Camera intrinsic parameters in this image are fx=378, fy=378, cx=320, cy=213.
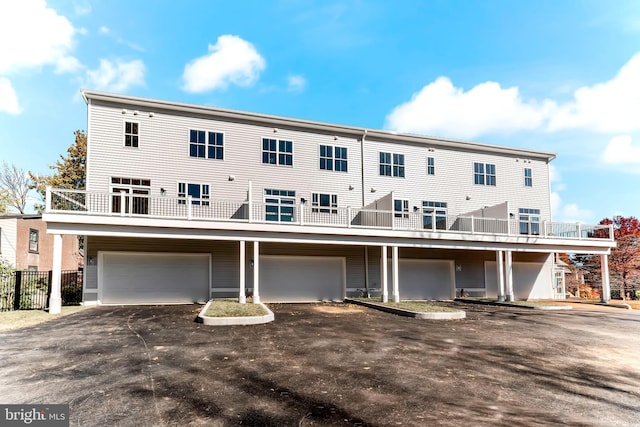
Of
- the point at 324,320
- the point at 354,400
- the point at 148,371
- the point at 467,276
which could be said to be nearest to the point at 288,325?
the point at 324,320

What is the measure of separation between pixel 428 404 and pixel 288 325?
21.9 feet

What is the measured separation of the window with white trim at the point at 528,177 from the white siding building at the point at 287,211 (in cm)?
8

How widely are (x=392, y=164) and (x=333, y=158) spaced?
3.67 m

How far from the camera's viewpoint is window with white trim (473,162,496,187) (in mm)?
23969

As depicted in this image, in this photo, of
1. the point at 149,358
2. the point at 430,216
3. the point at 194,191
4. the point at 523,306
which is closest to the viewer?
the point at 149,358

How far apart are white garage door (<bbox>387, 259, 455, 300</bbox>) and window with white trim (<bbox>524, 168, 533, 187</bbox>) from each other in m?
7.99

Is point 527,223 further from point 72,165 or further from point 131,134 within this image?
point 72,165

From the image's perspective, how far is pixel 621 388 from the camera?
6.37 metres

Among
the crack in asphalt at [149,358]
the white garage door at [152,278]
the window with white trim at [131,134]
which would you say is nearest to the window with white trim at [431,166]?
the white garage door at [152,278]

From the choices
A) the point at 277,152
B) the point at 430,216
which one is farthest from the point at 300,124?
the point at 430,216

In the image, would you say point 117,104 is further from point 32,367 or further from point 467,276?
point 467,276

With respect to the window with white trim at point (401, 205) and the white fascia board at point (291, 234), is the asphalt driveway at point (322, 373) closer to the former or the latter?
the white fascia board at point (291, 234)

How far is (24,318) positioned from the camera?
12.4 meters

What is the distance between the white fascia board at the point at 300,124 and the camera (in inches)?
689
